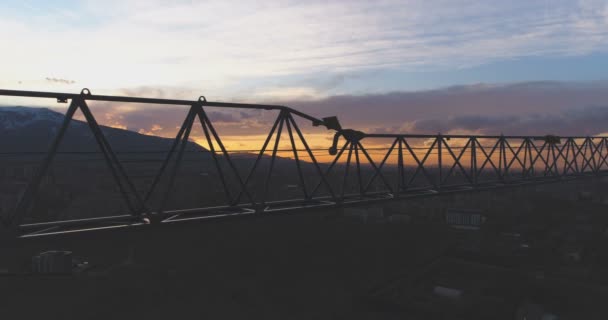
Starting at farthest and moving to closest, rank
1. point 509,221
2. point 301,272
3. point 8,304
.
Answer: point 509,221, point 301,272, point 8,304

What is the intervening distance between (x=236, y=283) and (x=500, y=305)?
99.6ft

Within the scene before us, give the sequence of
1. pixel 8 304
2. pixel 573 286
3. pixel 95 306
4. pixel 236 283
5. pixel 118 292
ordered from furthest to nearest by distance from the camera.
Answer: pixel 236 283, pixel 573 286, pixel 118 292, pixel 95 306, pixel 8 304

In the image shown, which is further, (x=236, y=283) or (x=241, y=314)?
(x=236, y=283)

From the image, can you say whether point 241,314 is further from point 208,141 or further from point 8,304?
point 208,141

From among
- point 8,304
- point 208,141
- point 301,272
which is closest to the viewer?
point 208,141

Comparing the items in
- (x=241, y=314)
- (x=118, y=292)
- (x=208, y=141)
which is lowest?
(x=241, y=314)

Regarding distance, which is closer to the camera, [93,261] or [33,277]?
[33,277]

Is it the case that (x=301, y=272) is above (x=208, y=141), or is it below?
below

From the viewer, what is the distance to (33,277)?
42.8 metres

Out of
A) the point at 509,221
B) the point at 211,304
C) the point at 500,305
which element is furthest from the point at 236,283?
the point at 509,221

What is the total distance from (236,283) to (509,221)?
212 ft

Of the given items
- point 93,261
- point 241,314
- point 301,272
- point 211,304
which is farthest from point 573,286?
point 93,261

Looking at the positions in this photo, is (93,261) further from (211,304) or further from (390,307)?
(390,307)

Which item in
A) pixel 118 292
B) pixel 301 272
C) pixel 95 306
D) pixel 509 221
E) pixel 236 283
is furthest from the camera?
pixel 509 221
